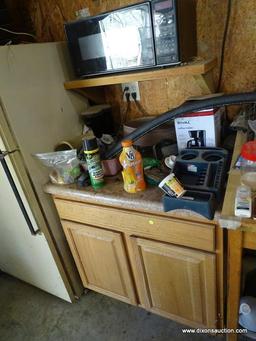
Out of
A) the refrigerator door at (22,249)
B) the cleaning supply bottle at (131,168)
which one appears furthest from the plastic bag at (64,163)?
the cleaning supply bottle at (131,168)

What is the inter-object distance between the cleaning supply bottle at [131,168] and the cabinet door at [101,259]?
258 mm

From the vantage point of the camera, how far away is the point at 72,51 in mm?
1145

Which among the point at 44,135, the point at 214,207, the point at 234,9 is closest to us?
the point at 214,207

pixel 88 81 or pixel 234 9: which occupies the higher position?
pixel 234 9

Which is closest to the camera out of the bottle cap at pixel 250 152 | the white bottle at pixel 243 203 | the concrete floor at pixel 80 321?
the white bottle at pixel 243 203

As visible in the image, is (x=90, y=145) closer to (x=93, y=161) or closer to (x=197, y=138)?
(x=93, y=161)

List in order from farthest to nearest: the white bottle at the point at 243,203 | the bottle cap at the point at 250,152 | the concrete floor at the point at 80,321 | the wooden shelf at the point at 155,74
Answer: the concrete floor at the point at 80,321 < the wooden shelf at the point at 155,74 < the bottle cap at the point at 250,152 < the white bottle at the point at 243,203

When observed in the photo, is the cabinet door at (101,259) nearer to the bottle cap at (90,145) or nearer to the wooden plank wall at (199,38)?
the bottle cap at (90,145)

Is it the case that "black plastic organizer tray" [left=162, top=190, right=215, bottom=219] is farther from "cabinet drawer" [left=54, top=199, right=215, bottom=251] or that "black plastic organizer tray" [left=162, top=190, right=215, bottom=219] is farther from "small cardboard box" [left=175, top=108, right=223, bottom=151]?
"small cardboard box" [left=175, top=108, right=223, bottom=151]

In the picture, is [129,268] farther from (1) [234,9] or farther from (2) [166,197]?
(1) [234,9]

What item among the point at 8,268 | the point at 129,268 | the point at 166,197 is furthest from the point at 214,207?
the point at 8,268

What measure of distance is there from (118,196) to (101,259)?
0.45 meters

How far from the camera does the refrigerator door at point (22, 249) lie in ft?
4.06

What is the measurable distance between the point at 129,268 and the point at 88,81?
35.0 inches
